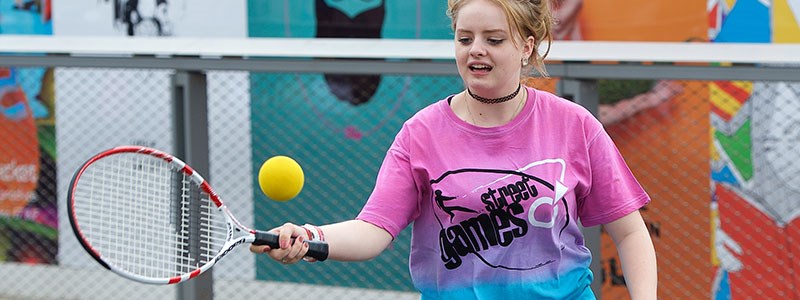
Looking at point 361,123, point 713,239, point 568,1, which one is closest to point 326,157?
point 361,123

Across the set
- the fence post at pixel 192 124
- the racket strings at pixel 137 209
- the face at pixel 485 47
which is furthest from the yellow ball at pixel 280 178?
the fence post at pixel 192 124

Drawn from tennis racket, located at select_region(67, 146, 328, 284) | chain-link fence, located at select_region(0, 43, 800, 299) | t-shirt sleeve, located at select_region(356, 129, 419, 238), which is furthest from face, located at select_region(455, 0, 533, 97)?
chain-link fence, located at select_region(0, 43, 800, 299)

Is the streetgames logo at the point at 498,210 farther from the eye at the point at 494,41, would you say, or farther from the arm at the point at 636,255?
the eye at the point at 494,41

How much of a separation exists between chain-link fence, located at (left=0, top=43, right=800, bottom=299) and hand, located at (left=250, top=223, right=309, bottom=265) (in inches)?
96.1

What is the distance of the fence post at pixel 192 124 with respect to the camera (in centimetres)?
566

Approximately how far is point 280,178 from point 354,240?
409 millimetres

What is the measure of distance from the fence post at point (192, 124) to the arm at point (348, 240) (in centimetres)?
272

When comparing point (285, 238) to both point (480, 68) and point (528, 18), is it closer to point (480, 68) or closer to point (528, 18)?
point (480, 68)

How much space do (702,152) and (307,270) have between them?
2222 millimetres

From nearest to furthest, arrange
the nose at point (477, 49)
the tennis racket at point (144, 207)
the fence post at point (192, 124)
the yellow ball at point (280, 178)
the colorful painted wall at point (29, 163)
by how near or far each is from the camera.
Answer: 1. the nose at point (477, 49)
2. the tennis racket at point (144, 207)
3. the yellow ball at point (280, 178)
4. the fence post at point (192, 124)
5. the colorful painted wall at point (29, 163)

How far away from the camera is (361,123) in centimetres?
616

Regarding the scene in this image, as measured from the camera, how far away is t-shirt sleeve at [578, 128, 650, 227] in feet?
10.0

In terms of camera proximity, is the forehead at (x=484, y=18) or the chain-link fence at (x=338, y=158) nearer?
the forehead at (x=484, y=18)

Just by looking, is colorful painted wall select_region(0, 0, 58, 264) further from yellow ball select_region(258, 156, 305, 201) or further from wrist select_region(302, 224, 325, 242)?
wrist select_region(302, 224, 325, 242)
